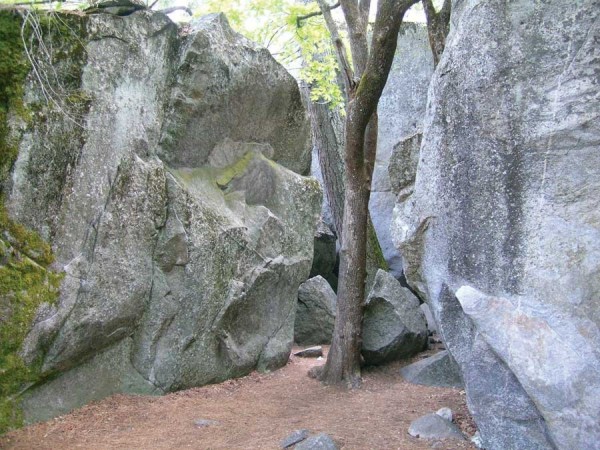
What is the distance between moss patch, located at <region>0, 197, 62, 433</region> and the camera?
5.34 metres

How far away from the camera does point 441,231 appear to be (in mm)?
5156

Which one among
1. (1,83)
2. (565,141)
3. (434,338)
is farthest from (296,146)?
(565,141)

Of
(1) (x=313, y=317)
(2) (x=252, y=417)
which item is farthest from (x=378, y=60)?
(1) (x=313, y=317)

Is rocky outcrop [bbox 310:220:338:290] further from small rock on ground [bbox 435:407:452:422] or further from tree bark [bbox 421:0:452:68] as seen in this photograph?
small rock on ground [bbox 435:407:452:422]

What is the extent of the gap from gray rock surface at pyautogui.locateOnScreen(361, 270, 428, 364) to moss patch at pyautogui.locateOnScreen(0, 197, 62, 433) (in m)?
4.23

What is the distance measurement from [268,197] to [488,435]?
188 inches

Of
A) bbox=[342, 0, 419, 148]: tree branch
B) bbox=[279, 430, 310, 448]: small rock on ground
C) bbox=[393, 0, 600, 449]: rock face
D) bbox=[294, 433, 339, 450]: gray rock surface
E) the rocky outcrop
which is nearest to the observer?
bbox=[393, 0, 600, 449]: rock face

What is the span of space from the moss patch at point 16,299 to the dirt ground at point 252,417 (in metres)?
0.37

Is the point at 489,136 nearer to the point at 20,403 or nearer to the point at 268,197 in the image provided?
the point at 268,197

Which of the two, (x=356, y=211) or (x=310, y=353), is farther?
(x=310, y=353)

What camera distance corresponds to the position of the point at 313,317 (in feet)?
33.3

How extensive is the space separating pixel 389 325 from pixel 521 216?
3832 mm

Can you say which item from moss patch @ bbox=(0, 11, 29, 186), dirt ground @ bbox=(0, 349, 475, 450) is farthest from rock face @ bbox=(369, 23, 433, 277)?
moss patch @ bbox=(0, 11, 29, 186)

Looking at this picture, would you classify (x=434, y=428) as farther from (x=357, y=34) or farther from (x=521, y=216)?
(x=357, y=34)
